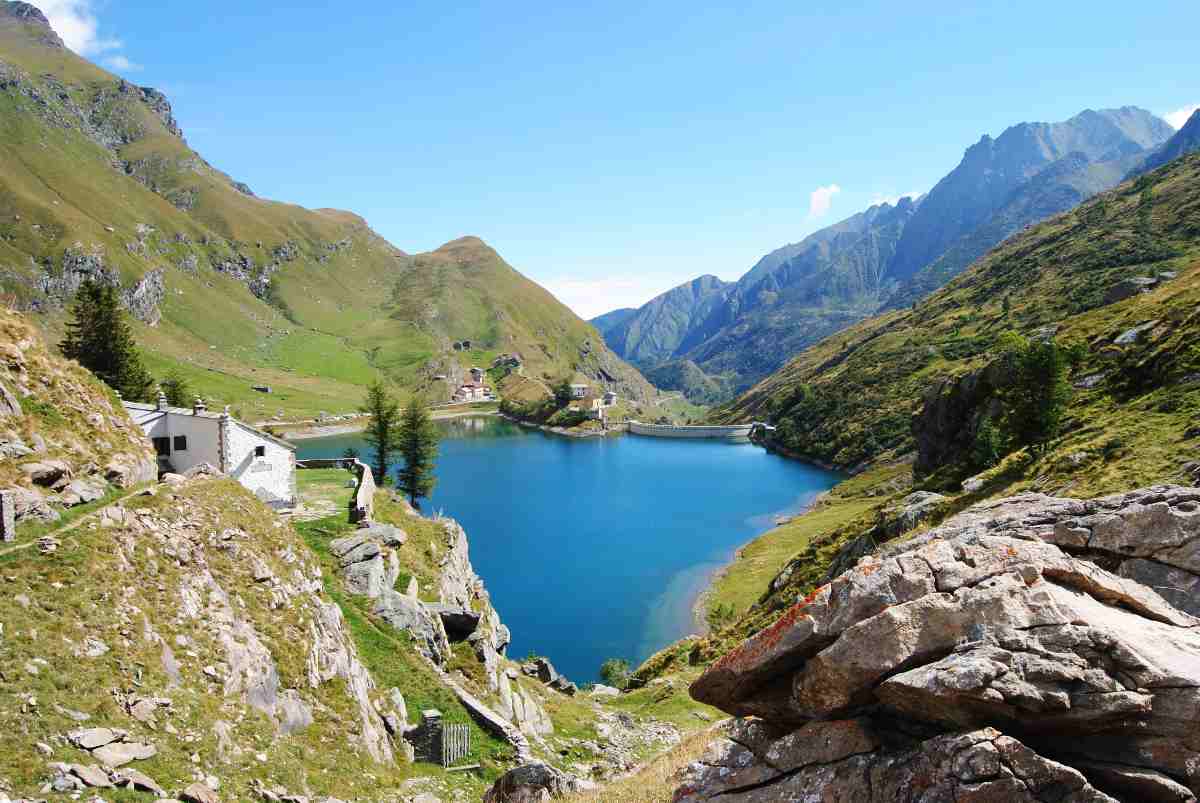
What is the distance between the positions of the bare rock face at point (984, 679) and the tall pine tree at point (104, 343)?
60.7 metres

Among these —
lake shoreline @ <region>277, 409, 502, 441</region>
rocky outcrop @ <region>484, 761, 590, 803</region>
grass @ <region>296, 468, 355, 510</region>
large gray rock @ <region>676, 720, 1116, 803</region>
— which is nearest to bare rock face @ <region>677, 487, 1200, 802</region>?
large gray rock @ <region>676, 720, 1116, 803</region>

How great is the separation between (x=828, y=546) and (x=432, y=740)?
38567 mm

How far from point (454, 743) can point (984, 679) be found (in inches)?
825

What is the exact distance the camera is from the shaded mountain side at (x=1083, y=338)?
3941 cm

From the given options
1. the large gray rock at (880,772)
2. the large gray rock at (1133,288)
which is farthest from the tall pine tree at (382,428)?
the large gray rock at (1133,288)

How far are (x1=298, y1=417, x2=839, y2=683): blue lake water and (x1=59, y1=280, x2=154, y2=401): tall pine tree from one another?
39.7 metres

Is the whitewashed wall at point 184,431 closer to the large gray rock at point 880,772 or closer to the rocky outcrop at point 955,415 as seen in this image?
the large gray rock at point 880,772

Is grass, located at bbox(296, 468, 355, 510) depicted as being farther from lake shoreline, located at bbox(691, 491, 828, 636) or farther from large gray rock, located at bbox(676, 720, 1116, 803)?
lake shoreline, located at bbox(691, 491, 828, 636)

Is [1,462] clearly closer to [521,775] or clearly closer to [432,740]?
[432,740]

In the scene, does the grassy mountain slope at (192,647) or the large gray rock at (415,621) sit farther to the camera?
the large gray rock at (415,621)

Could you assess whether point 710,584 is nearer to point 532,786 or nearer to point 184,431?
point 184,431

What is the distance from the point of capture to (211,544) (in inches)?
861

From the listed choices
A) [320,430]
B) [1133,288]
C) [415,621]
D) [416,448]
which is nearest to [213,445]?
[415,621]

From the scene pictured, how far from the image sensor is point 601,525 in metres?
94.8
